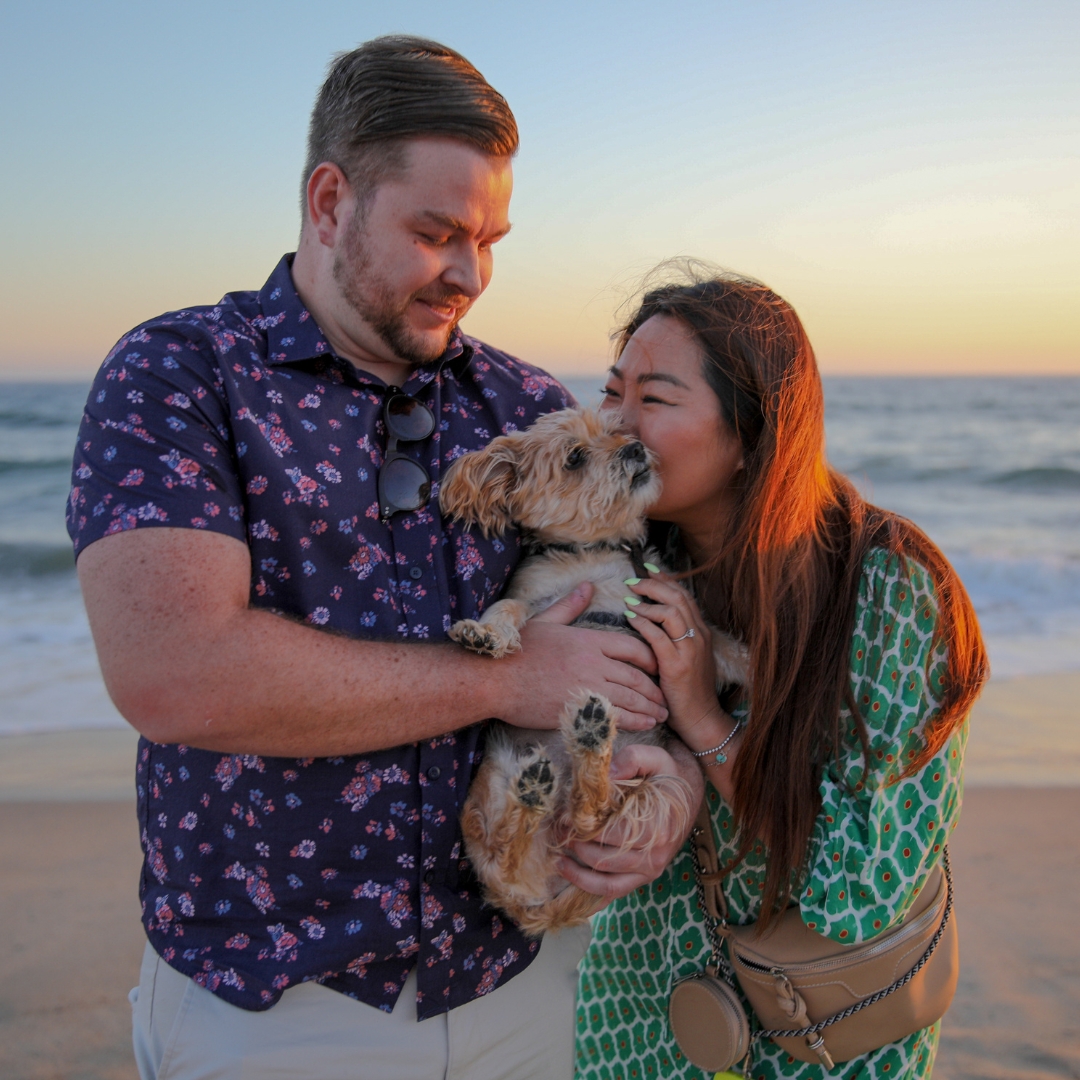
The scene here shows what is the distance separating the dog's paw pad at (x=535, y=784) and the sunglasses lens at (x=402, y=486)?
0.92 m

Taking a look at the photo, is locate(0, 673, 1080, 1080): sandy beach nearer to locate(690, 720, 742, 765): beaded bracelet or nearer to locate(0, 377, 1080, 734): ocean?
locate(0, 377, 1080, 734): ocean

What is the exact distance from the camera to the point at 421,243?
2.74 metres

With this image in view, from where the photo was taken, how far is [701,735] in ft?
10.4

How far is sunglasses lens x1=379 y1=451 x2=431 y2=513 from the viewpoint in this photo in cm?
267

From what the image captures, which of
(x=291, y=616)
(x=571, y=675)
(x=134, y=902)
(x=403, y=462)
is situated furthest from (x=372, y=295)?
(x=134, y=902)

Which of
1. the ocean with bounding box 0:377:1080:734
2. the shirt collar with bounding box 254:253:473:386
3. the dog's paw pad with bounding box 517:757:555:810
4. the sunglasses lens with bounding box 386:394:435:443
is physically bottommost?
the ocean with bounding box 0:377:1080:734

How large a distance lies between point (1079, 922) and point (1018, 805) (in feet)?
4.62

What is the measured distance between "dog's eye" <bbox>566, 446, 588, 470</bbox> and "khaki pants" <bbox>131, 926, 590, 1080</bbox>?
72.3 inches

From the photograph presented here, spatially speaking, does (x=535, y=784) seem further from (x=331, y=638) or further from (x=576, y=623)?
(x=331, y=638)

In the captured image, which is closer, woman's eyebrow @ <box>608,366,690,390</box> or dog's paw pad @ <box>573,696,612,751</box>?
dog's paw pad @ <box>573,696,612,751</box>

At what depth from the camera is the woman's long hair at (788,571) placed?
2895 mm


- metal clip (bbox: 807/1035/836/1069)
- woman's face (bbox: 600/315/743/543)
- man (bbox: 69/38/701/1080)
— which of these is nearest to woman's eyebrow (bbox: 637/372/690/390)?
woman's face (bbox: 600/315/743/543)

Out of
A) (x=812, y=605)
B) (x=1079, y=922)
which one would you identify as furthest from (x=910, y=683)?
(x=1079, y=922)

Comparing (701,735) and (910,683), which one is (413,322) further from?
(910,683)
